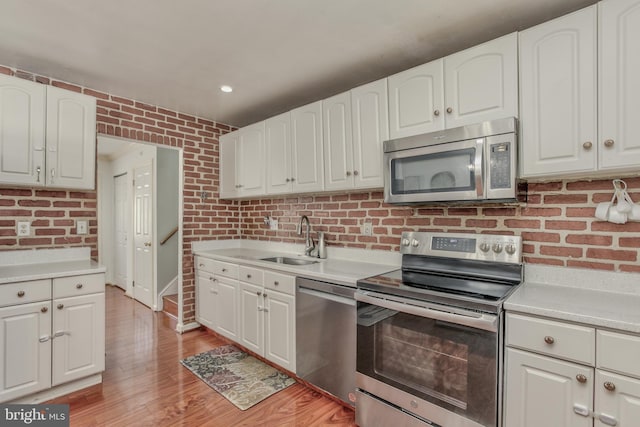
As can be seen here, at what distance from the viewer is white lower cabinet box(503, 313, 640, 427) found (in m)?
1.17

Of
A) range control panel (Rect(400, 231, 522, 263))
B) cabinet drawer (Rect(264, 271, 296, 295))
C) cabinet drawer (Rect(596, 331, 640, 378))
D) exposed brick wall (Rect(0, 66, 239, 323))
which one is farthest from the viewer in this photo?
exposed brick wall (Rect(0, 66, 239, 323))

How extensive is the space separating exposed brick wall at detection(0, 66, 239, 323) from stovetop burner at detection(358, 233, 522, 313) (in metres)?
2.31

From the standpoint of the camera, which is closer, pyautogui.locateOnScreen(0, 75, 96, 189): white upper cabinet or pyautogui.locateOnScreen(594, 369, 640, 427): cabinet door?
pyautogui.locateOnScreen(594, 369, 640, 427): cabinet door

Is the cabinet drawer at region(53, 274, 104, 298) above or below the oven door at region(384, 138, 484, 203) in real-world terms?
below

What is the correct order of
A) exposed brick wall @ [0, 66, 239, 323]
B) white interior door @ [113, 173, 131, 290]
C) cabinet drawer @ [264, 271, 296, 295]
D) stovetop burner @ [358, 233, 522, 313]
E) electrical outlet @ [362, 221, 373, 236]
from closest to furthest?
stovetop burner @ [358, 233, 522, 313]
cabinet drawer @ [264, 271, 296, 295]
exposed brick wall @ [0, 66, 239, 323]
electrical outlet @ [362, 221, 373, 236]
white interior door @ [113, 173, 131, 290]

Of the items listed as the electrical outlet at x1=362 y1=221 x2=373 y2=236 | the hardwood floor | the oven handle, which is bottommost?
the hardwood floor

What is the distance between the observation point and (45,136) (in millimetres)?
2295

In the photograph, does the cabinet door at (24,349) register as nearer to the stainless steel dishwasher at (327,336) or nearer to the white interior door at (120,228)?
the stainless steel dishwasher at (327,336)

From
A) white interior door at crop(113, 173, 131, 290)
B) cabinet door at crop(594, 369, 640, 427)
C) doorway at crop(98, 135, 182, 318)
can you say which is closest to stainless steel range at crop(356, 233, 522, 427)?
cabinet door at crop(594, 369, 640, 427)

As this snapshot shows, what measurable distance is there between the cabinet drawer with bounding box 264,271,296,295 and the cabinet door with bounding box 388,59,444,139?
126cm

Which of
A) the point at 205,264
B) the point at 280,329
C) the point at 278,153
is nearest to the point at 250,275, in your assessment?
the point at 280,329

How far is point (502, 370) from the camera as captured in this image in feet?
4.64

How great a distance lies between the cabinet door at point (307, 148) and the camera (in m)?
2.58

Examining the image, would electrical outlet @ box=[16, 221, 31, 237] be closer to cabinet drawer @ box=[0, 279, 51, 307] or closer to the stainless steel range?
cabinet drawer @ box=[0, 279, 51, 307]
